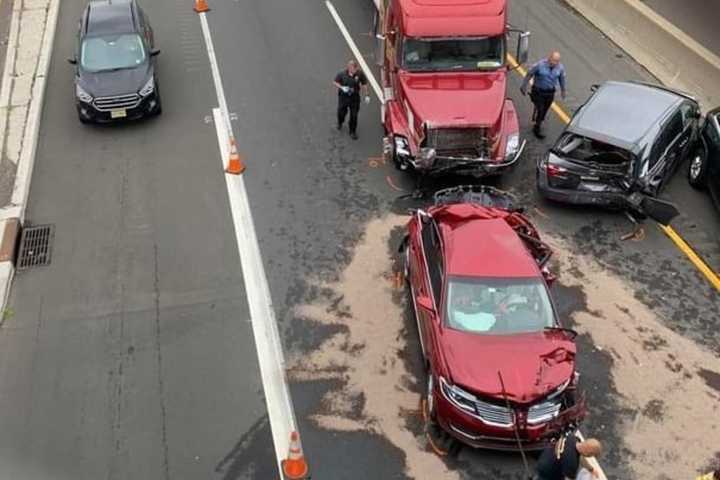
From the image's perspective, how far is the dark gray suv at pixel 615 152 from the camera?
13.4m

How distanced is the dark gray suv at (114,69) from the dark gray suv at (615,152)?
8137mm

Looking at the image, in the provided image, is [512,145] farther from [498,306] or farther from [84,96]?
[84,96]

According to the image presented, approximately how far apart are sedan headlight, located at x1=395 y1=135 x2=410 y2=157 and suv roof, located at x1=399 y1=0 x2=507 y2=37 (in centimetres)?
195

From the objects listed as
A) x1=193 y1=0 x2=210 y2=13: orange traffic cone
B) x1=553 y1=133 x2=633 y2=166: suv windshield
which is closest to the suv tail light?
x1=553 y1=133 x2=633 y2=166: suv windshield

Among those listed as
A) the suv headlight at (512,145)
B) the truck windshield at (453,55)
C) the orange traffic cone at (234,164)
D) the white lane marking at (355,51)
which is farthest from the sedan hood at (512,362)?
the white lane marking at (355,51)

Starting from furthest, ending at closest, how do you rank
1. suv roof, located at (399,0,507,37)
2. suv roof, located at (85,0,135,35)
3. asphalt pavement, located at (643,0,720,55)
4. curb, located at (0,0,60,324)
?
asphalt pavement, located at (643,0,720,55)
suv roof, located at (85,0,135,35)
suv roof, located at (399,0,507,37)
curb, located at (0,0,60,324)

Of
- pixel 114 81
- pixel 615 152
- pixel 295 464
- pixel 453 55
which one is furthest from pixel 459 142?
pixel 114 81

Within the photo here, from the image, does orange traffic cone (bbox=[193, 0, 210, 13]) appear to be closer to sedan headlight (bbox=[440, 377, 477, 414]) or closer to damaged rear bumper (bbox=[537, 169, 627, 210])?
damaged rear bumper (bbox=[537, 169, 627, 210])

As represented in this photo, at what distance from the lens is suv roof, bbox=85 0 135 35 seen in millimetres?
17172

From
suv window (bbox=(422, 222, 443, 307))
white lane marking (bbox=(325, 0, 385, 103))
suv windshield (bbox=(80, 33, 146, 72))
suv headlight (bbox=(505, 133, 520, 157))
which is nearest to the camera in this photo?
suv window (bbox=(422, 222, 443, 307))

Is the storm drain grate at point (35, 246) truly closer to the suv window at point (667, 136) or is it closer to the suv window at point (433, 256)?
the suv window at point (433, 256)

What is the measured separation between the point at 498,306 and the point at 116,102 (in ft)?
31.7

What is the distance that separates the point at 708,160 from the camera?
47.0 ft

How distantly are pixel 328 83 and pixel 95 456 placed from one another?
1066cm
